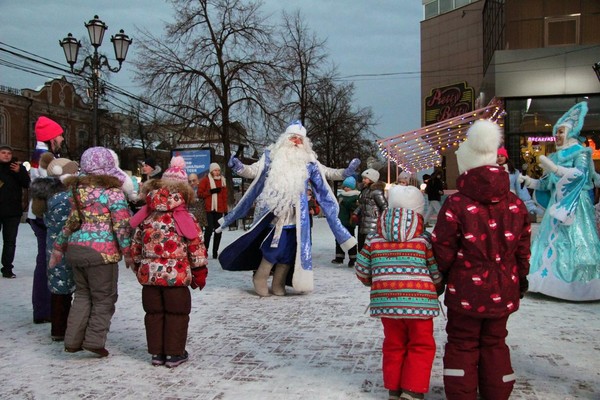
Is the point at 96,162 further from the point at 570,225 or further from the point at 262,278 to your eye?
the point at 570,225

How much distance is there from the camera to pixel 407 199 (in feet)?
12.2

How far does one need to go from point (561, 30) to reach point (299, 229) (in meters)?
18.0

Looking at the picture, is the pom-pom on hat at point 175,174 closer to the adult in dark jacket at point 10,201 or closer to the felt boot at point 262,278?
the felt boot at point 262,278

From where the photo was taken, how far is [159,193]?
447cm

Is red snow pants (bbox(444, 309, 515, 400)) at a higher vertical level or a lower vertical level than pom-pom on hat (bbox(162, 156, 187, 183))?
lower

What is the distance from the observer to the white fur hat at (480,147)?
11.8 ft

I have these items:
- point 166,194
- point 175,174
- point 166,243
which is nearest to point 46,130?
point 175,174

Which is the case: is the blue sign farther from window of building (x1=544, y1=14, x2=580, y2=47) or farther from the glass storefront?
window of building (x1=544, y1=14, x2=580, y2=47)

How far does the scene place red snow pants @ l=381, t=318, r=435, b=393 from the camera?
11.9 feet

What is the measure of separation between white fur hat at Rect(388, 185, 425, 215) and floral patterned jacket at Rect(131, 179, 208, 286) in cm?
157

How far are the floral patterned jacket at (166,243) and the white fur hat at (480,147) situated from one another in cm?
204

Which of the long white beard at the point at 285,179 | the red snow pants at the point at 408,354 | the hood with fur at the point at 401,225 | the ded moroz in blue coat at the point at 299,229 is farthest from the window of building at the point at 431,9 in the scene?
the red snow pants at the point at 408,354

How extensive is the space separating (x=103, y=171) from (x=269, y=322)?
2229mm

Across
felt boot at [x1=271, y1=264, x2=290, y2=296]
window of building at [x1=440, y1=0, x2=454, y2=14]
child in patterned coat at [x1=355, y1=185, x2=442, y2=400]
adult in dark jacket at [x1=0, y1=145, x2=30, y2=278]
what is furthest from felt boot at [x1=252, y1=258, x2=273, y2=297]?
window of building at [x1=440, y1=0, x2=454, y2=14]
